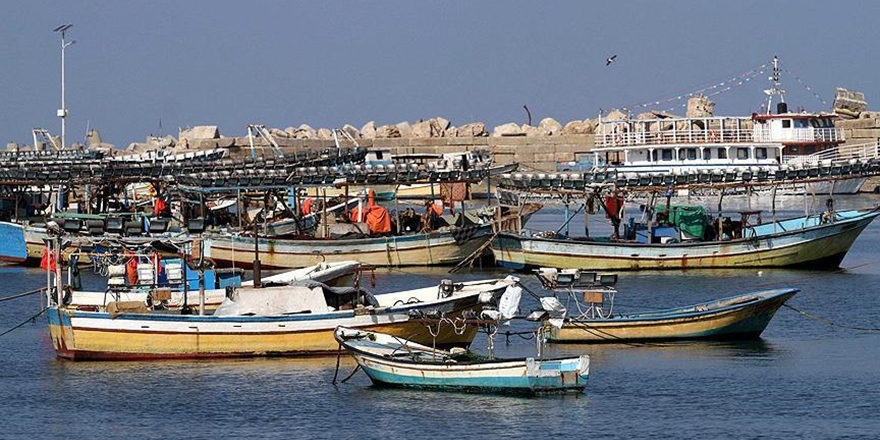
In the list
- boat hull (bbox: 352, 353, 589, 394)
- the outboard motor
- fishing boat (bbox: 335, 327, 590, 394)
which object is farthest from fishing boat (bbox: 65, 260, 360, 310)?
boat hull (bbox: 352, 353, 589, 394)

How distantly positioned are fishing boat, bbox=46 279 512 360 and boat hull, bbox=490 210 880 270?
13.6 m

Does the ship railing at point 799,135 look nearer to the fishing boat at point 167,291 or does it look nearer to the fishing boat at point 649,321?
the fishing boat at point 167,291

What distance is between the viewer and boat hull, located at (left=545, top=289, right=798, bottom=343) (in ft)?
Result: 89.4

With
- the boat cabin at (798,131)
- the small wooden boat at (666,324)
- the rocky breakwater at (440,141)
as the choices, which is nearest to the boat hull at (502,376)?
the small wooden boat at (666,324)

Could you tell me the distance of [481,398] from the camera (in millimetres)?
22703

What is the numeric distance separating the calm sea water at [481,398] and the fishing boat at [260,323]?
28 centimetres

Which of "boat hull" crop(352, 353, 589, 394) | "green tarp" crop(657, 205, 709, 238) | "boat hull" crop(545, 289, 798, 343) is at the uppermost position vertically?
"green tarp" crop(657, 205, 709, 238)

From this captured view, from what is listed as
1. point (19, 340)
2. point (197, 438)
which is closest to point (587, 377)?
point (197, 438)

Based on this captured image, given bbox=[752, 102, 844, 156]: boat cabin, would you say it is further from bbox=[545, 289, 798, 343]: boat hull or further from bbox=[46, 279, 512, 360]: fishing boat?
bbox=[46, 279, 512, 360]: fishing boat

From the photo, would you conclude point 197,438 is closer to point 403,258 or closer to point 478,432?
point 478,432

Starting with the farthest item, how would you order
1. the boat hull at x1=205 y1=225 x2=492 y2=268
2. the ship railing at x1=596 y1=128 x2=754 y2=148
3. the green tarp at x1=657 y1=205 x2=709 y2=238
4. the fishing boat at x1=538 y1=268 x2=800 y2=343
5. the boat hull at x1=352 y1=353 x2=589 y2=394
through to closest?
the ship railing at x1=596 y1=128 x2=754 y2=148, the boat hull at x1=205 y1=225 x2=492 y2=268, the green tarp at x1=657 y1=205 x2=709 y2=238, the fishing boat at x1=538 y1=268 x2=800 y2=343, the boat hull at x1=352 y1=353 x2=589 y2=394

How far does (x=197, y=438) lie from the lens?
69.2ft

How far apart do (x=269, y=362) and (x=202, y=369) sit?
1.11 m

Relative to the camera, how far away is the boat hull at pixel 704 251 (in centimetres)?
3988
